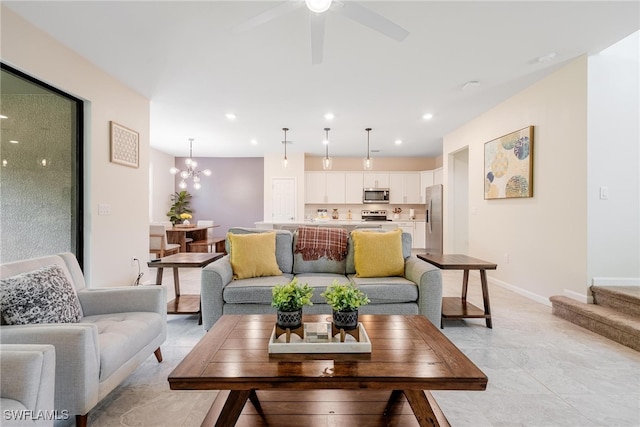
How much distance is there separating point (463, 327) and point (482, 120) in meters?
3.42

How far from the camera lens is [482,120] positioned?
15.8ft

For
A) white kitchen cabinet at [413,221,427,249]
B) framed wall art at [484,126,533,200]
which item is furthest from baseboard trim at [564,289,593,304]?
white kitchen cabinet at [413,221,427,249]

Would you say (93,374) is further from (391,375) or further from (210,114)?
(210,114)

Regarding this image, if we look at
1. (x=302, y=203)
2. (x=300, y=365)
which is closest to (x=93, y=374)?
(x=300, y=365)

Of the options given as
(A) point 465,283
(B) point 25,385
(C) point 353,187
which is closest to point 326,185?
(C) point 353,187

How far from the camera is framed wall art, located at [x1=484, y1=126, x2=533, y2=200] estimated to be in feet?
12.3

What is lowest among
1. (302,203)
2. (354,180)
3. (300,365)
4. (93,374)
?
(93,374)

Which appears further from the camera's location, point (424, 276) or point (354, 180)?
point (354, 180)

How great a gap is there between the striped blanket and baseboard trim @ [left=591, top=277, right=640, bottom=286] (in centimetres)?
250

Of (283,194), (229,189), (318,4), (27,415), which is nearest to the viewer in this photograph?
(27,415)

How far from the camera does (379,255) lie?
9.48ft

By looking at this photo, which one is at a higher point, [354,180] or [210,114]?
[210,114]

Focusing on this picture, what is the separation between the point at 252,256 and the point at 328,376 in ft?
5.97

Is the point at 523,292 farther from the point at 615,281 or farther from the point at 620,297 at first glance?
the point at 620,297
